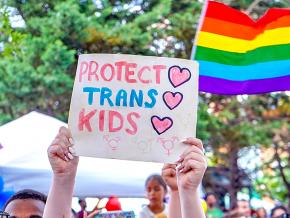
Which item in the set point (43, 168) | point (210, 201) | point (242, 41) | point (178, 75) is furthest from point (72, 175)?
point (210, 201)

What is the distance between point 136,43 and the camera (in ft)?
45.0

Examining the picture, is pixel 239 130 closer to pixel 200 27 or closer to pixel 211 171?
pixel 211 171

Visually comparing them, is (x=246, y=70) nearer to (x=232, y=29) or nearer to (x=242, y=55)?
(x=242, y=55)

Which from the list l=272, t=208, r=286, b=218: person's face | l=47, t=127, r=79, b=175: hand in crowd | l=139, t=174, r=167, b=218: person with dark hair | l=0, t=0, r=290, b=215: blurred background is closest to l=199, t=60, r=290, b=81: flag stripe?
l=139, t=174, r=167, b=218: person with dark hair

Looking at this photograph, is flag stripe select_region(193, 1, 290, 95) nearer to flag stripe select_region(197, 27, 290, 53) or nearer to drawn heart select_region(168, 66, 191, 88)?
flag stripe select_region(197, 27, 290, 53)

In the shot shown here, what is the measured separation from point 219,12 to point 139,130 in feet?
8.50

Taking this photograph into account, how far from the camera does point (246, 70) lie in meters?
5.66

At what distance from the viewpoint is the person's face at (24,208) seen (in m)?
3.57

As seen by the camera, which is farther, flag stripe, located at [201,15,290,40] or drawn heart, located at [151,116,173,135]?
flag stripe, located at [201,15,290,40]

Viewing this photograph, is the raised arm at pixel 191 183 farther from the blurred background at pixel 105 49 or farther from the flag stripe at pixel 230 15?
the blurred background at pixel 105 49

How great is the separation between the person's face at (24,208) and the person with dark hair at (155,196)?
3.37 m

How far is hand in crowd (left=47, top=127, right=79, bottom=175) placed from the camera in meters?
3.24

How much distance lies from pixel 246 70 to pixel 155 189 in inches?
75.4

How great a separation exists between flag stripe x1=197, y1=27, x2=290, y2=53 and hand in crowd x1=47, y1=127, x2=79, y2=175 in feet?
8.78
